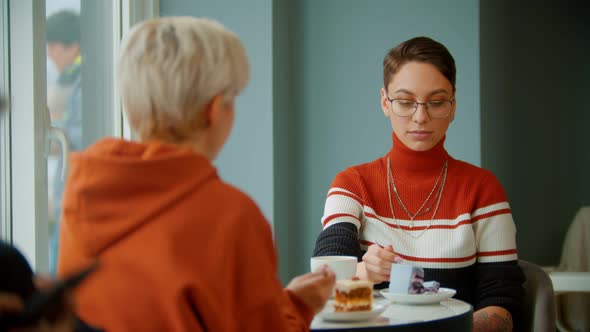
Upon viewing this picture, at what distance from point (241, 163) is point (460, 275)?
1561mm

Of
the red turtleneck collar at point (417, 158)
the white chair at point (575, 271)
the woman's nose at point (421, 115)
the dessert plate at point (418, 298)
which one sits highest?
the woman's nose at point (421, 115)

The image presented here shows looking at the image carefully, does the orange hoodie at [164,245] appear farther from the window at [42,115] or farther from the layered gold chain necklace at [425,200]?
the window at [42,115]

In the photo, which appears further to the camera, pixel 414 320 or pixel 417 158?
pixel 417 158

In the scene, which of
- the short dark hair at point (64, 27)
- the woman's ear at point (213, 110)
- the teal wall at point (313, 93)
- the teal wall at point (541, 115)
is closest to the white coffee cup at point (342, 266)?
the woman's ear at point (213, 110)

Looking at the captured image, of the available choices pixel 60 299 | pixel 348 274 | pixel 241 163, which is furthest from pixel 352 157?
pixel 60 299

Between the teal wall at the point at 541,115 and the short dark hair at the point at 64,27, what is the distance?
208 cm

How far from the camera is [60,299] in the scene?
0.65m

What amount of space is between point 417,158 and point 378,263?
0.47 m

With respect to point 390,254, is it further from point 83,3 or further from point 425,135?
point 83,3

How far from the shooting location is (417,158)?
223 centimetres

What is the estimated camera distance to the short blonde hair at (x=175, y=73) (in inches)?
44.6

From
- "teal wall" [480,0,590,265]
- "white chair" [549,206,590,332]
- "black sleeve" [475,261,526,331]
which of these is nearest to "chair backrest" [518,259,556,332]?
"black sleeve" [475,261,526,331]

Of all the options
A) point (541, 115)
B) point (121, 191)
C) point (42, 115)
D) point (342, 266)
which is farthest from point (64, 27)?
point (541, 115)

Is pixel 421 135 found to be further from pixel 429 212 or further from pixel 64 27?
pixel 64 27
